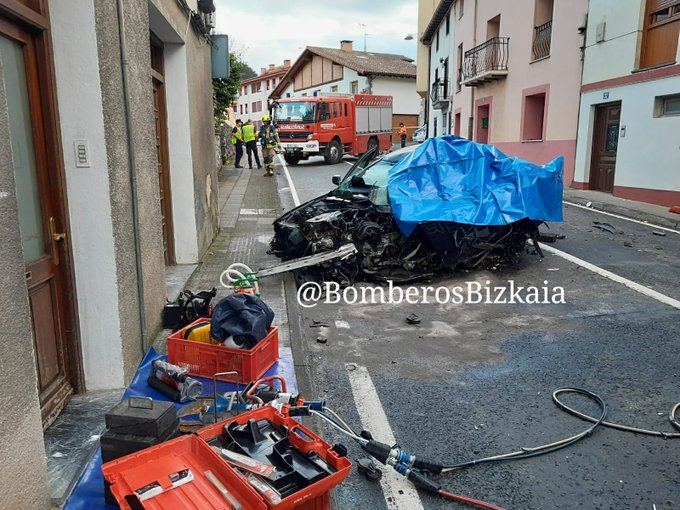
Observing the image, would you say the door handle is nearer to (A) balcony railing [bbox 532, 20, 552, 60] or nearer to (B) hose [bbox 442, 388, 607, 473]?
(B) hose [bbox 442, 388, 607, 473]

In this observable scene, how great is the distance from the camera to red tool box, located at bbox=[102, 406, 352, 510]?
2.37 m

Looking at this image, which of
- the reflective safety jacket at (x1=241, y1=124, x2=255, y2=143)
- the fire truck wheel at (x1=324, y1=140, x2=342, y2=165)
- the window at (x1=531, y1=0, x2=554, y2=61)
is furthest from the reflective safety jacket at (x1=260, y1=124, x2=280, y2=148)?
the window at (x1=531, y1=0, x2=554, y2=61)

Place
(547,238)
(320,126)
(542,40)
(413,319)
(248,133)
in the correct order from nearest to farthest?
(413,319) < (547,238) < (542,40) < (248,133) < (320,126)

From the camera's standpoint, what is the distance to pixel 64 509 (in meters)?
2.65

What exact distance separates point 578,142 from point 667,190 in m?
4.16

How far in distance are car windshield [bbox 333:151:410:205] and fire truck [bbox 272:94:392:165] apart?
14.3 metres

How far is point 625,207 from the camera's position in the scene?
12.2 m

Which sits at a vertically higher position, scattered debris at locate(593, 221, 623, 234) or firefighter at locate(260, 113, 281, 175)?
firefighter at locate(260, 113, 281, 175)

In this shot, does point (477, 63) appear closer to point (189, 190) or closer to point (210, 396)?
point (189, 190)

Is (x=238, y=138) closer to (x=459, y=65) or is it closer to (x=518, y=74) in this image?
(x=518, y=74)

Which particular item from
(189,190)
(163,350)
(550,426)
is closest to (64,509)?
(163,350)

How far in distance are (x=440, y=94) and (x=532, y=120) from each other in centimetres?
1340

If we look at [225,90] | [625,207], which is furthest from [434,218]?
[225,90]

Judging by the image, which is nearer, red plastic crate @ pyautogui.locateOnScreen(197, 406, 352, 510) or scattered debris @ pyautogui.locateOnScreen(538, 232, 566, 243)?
red plastic crate @ pyautogui.locateOnScreen(197, 406, 352, 510)
